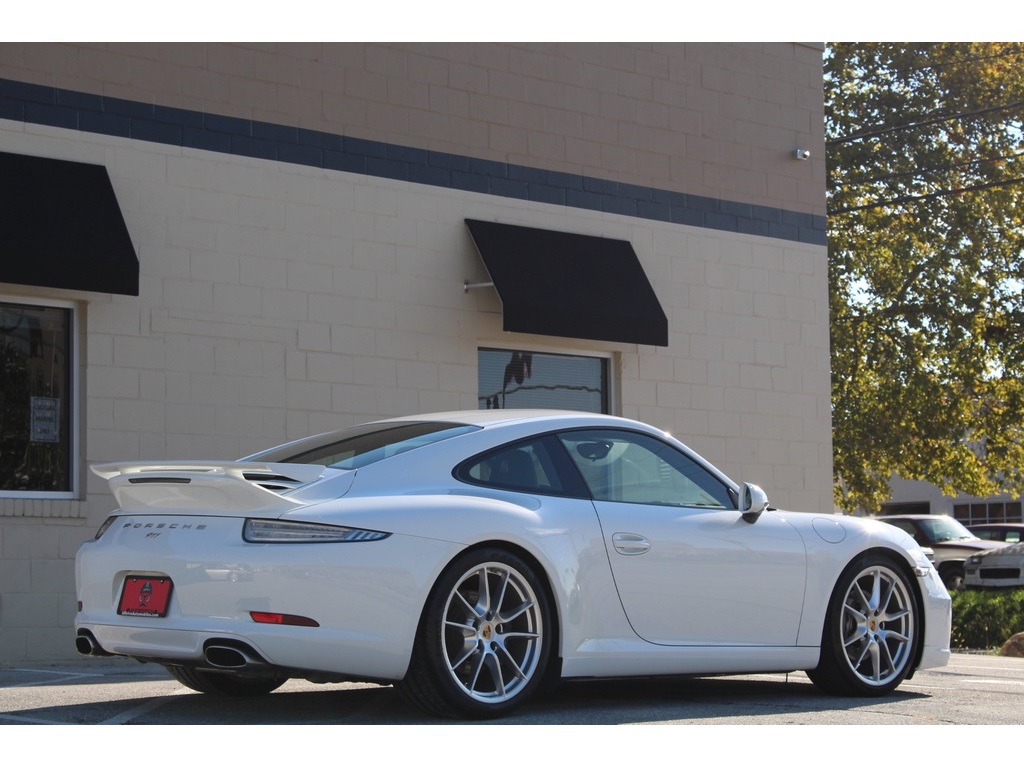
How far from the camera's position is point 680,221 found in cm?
1445

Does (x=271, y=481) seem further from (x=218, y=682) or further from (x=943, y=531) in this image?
(x=943, y=531)

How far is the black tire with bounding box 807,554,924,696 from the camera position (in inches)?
294

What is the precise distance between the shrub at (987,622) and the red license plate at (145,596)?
40.5 ft

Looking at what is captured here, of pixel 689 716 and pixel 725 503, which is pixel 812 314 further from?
pixel 689 716

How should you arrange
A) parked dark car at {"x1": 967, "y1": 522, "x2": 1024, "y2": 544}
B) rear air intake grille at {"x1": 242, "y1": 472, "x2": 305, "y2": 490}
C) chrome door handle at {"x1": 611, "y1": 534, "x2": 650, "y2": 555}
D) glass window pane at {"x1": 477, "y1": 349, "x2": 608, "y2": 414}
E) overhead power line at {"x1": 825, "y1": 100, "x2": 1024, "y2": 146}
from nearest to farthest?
rear air intake grille at {"x1": 242, "y1": 472, "x2": 305, "y2": 490}, chrome door handle at {"x1": 611, "y1": 534, "x2": 650, "y2": 555}, glass window pane at {"x1": 477, "y1": 349, "x2": 608, "y2": 414}, overhead power line at {"x1": 825, "y1": 100, "x2": 1024, "y2": 146}, parked dark car at {"x1": 967, "y1": 522, "x2": 1024, "y2": 544}

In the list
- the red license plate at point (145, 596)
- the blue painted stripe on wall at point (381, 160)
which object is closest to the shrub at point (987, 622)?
the blue painted stripe on wall at point (381, 160)

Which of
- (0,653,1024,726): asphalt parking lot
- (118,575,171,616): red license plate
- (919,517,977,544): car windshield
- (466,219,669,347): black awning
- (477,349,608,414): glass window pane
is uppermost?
(466,219,669,347): black awning

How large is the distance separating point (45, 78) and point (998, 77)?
20079mm

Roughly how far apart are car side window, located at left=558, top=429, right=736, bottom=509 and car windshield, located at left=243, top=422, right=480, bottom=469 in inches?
23.1

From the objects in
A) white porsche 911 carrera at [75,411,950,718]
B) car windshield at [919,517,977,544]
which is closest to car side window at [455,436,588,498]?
white porsche 911 carrera at [75,411,950,718]

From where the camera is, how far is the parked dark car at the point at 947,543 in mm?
27438

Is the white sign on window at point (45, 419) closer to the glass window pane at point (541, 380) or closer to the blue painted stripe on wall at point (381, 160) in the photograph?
the blue painted stripe on wall at point (381, 160)

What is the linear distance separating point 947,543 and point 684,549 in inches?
887

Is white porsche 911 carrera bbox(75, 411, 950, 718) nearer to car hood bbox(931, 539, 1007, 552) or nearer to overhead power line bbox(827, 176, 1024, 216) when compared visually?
overhead power line bbox(827, 176, 1024, 216)
